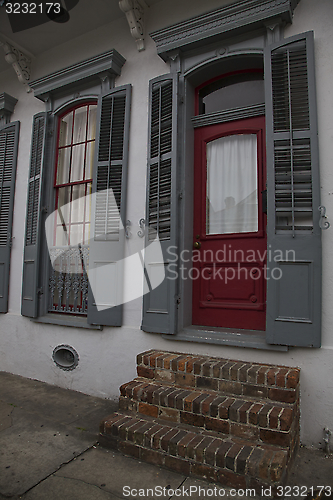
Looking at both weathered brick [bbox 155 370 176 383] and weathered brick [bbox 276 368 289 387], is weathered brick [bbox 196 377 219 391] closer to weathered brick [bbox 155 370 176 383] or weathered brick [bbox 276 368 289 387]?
weathered brick [bbox 155 370 176 383]

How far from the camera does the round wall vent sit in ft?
14.3

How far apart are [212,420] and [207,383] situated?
37 cm

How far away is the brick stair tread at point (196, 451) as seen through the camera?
225 cm

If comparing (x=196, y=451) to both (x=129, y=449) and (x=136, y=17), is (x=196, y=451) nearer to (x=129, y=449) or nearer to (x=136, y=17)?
(x=129, y=449)

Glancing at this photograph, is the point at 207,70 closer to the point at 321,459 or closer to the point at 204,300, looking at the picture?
the point at 204,300

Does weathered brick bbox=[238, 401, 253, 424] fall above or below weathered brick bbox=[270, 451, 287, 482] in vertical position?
above

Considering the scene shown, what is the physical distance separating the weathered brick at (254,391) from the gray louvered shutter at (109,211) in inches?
67.8

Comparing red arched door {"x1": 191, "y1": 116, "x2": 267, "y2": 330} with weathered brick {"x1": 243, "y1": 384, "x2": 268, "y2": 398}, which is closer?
weathered brick {"x1": 243, "y1": 384, "x2": 268, "y2": 398}

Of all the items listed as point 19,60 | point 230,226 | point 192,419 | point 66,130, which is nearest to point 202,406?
point 192,419

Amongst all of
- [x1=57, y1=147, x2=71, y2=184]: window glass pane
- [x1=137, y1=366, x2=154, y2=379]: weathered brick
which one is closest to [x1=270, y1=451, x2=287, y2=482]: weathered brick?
[x1=137, y1=366, x2=154, y2=379]: weathered brick

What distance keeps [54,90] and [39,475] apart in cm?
469

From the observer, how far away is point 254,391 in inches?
110

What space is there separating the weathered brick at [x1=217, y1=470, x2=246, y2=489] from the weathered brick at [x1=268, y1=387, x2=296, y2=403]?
67 cm

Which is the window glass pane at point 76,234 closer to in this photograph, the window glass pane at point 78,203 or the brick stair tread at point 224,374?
the window glass pane at point 78,203
